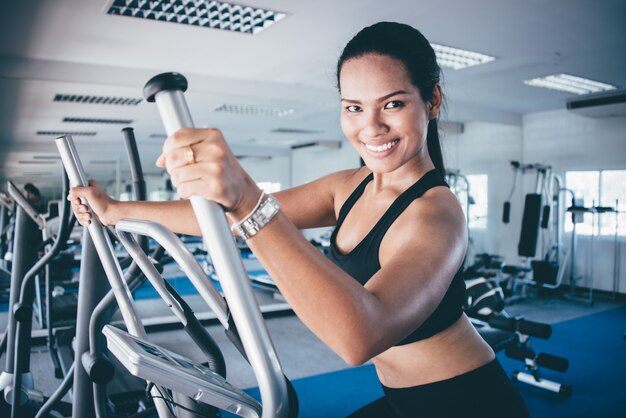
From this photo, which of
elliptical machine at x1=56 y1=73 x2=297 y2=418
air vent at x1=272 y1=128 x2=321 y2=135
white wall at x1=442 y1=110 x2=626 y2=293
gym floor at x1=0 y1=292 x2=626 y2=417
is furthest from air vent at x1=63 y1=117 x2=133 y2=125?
elliptical machine at x1=56 y1=73 x2=297 y2=418

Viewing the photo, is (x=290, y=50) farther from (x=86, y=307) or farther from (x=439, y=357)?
(x=439, y=357)

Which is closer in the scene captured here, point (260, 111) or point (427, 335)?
point (427, 335)

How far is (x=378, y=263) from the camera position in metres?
0.99

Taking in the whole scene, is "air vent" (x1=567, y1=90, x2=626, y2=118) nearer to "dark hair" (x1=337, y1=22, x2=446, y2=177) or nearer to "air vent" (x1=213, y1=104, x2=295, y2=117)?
"air vent" (x1=213, y1=104, x2=295, y2=117)

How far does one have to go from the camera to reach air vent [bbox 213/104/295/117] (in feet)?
26.6

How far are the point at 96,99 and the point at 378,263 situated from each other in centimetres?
728

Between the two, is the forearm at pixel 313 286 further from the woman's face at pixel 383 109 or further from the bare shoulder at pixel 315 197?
the bare shoulder at pixel 315 197

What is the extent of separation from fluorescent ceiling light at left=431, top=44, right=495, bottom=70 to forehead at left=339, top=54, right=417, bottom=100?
4160 mm

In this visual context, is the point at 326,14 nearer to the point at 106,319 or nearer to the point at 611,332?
the point at 106,319

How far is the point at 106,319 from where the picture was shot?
1500 mm

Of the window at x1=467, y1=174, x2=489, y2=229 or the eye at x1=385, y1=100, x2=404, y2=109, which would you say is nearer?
the eye at x1=385, y1=100, x2=404, y2=109

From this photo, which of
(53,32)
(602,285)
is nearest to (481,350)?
(53,32)

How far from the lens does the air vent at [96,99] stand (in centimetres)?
699

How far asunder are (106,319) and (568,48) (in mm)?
4957
